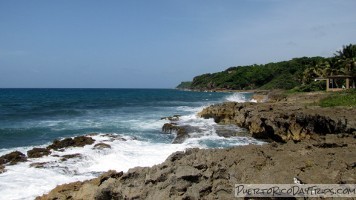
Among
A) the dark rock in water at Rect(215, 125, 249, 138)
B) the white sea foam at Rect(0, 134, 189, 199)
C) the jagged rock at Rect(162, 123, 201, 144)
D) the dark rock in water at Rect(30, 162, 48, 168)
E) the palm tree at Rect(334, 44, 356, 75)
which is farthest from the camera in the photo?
the palm tree at Rect(334, 44, 356, 75)

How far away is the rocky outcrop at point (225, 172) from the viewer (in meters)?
8.01

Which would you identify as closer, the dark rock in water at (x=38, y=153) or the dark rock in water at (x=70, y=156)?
the dark rock in water at (x=70, y=156)

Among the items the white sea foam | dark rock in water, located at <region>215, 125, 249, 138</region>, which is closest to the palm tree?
dark rock in water, located at <region>215, 125, 249, 138</region>

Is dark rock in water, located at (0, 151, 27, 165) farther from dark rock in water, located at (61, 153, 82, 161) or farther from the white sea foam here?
dark rock in water, located at (61, 153, 82, 161)

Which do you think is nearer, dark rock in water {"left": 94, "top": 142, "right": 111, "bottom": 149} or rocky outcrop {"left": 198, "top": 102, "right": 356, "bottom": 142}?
rocky outcrop {"left": 198, "top": 102, "right": 356, "bottom": 142}

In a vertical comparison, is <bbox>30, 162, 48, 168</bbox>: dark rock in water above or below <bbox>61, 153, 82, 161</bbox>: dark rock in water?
below

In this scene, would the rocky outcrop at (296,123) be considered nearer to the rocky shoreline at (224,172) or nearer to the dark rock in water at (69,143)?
the rocky shoreline at (224,172)

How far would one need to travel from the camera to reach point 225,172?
863cm

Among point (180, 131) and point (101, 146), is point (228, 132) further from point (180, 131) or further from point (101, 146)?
point (101, 146)

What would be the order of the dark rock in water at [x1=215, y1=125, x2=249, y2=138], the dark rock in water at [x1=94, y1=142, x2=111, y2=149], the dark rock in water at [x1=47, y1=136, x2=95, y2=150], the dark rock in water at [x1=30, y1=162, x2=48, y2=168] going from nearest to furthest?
the dark rock in water at [x1=30, y1=162, x2=48, y2=168], the dark rock in water at [x1=94, y1=142, x2=111, y2=149], the dark rock in water at [x1=47, y1=136, x2=95, y2=150], the dark rock in water at [x1=215, y1=125, x2=249, y2=138]

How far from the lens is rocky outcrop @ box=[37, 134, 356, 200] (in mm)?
8008

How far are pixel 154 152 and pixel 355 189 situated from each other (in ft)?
45.3

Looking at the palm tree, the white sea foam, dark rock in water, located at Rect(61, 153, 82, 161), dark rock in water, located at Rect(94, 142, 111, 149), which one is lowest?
the white sea foam

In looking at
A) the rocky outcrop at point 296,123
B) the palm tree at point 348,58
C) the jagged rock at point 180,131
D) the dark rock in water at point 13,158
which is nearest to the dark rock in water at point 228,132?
the rocky outcrop at point 296,123
